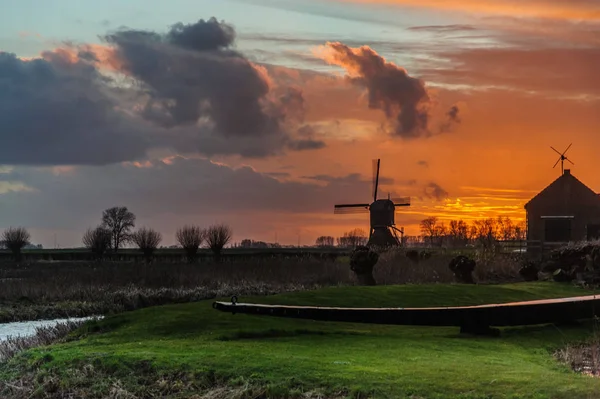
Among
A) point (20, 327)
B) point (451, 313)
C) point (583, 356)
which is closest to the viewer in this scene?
point (583, 356)

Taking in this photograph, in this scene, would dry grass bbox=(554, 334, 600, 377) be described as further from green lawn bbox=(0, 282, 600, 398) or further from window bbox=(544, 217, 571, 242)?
window bbox=(544, 217, 571, 242)

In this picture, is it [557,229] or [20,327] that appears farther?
[557,229]

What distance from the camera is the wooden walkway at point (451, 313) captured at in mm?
14828

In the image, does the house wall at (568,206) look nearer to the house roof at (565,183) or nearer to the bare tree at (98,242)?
the house roof at (565,183)

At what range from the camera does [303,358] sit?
435 inches

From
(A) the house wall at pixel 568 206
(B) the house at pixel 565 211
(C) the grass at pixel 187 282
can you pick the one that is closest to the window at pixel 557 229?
(B) the house at pixel 565 211

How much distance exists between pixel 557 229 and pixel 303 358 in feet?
140

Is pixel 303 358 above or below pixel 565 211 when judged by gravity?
below

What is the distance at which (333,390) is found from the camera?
9422 mm

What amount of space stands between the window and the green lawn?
35.3m

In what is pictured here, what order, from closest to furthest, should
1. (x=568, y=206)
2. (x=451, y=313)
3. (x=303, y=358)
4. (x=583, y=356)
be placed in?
(x=303, y=358), (x=583, y=356), (x=451, y=313), (x=568, y=206)

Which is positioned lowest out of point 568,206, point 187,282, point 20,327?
point 20,327

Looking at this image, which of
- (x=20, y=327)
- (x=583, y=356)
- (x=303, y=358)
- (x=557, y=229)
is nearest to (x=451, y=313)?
(x=583, y=356)

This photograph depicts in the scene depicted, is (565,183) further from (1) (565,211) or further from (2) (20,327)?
(2) (20,327)
